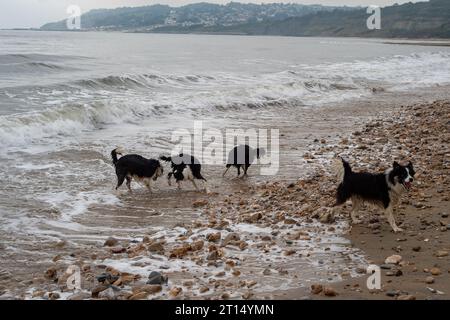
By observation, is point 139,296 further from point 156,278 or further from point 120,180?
point 120,180

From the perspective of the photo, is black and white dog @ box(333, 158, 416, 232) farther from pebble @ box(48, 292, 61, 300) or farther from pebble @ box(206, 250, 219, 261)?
pebble @ box(48, 292, 61, 300)

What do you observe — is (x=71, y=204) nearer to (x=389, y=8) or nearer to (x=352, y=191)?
(x=352, y=191)

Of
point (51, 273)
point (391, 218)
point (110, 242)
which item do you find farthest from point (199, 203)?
point (51, 273)

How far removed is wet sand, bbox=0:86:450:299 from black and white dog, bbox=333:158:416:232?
33 centimetres

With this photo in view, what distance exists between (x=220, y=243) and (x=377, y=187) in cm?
238

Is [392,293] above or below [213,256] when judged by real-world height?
above

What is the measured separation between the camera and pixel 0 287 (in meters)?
5.86

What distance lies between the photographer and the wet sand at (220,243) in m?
5.77

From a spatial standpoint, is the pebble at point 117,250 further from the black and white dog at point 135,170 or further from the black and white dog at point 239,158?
the black and white dog at point 239,158

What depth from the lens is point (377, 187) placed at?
7.47m

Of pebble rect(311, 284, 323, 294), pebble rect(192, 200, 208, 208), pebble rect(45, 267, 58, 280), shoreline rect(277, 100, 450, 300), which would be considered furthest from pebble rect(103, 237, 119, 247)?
pebble rect(311, 284, 323, 294)

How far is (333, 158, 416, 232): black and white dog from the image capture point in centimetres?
730

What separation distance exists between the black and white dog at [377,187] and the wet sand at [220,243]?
328 millimetres
